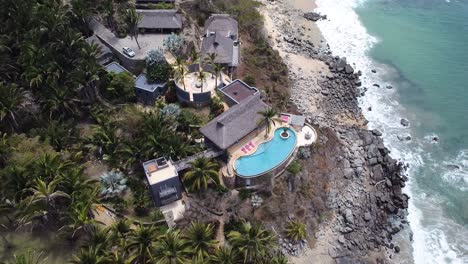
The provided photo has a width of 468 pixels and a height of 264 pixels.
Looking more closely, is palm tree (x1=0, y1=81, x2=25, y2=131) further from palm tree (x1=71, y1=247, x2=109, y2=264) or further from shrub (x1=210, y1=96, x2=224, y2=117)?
shrub (x1=210, y1=96, x2=224, y2=117)

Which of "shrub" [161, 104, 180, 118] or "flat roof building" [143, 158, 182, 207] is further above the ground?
"shrub" [161, 104, 180, 118]

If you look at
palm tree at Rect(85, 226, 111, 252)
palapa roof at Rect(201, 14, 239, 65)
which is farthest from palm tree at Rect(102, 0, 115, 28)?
palm tree at Rect(85, 226, 111, 252)

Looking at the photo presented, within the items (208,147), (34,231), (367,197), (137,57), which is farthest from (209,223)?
(137,57)

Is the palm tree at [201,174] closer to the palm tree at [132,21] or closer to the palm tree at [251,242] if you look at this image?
the palm tree at [251,242]

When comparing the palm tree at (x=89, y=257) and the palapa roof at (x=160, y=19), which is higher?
the palapa roof at (x=160, y=19)

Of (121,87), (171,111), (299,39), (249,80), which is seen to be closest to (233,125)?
(171,111)

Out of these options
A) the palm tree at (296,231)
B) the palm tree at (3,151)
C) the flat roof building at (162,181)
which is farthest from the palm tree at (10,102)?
the palm tree at (296,231)

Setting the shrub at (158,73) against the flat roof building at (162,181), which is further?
the shrub at (158,73)

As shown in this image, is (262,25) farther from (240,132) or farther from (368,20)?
(240,132)
